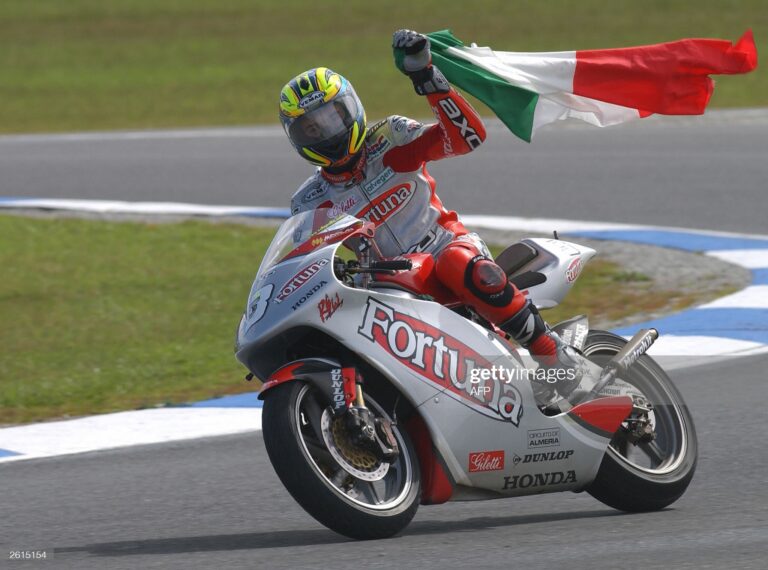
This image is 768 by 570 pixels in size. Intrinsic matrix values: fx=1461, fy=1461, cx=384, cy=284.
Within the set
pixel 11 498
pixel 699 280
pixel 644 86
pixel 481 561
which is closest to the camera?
pixel 481 561

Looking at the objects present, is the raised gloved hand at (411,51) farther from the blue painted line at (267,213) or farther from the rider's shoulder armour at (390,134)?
the blue painted line at (267,213)

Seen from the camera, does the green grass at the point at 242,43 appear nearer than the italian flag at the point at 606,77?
No

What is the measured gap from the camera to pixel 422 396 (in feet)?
16.3

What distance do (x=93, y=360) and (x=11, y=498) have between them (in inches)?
122

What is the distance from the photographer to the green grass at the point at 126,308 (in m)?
8.10

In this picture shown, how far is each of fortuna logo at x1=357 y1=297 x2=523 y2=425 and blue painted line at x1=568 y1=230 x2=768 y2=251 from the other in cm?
645

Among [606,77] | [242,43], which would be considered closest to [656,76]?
[606,77]

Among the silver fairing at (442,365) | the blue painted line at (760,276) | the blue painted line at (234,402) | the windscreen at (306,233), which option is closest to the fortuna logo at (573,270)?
the silver fairing at (442,365)

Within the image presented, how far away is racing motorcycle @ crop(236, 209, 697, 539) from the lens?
4785mm

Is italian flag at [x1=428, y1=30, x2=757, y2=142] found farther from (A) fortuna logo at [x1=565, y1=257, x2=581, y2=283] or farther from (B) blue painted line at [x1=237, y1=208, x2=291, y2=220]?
(B) blue painted line at [x1=237, y1=208, x2=291, y2=220]

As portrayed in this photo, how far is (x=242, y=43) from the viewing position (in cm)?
3500

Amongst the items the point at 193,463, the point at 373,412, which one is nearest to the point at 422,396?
the point at 373,412

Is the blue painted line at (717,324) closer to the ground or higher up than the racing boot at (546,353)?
closer to the ground

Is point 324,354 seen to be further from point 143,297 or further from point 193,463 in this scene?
point 143,297
